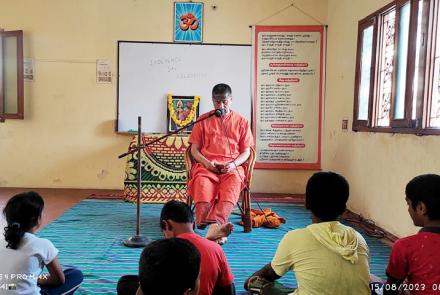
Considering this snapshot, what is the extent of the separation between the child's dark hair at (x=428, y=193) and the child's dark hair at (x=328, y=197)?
0.25 metres

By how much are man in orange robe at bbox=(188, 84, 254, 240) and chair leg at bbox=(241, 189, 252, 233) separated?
0.12 metres

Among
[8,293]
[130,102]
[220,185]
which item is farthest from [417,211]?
[130,102]

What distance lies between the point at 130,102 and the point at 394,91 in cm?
302

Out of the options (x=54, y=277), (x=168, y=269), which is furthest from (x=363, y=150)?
(x=168, y=269)

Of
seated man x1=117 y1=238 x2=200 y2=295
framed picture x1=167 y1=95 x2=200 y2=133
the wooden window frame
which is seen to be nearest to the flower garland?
framed picture x1=167 y1=95 x2=200 y2=133

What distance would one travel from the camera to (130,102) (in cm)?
517

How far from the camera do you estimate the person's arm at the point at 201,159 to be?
3322mm

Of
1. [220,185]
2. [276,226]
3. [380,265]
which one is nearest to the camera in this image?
[380,265]

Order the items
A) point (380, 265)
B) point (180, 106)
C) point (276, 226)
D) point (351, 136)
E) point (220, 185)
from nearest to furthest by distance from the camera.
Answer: point (380, 265) < point (220, 185) < point (276, 226) < point (351, 136) < point (180, 106)

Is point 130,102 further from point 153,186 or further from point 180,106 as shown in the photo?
point 153,186

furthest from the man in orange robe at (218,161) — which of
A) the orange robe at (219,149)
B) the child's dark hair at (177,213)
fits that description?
the child's dark hair at (177,213)

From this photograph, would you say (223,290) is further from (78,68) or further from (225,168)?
(78,68)

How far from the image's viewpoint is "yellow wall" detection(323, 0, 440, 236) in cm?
311

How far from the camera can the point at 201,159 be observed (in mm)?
3377
